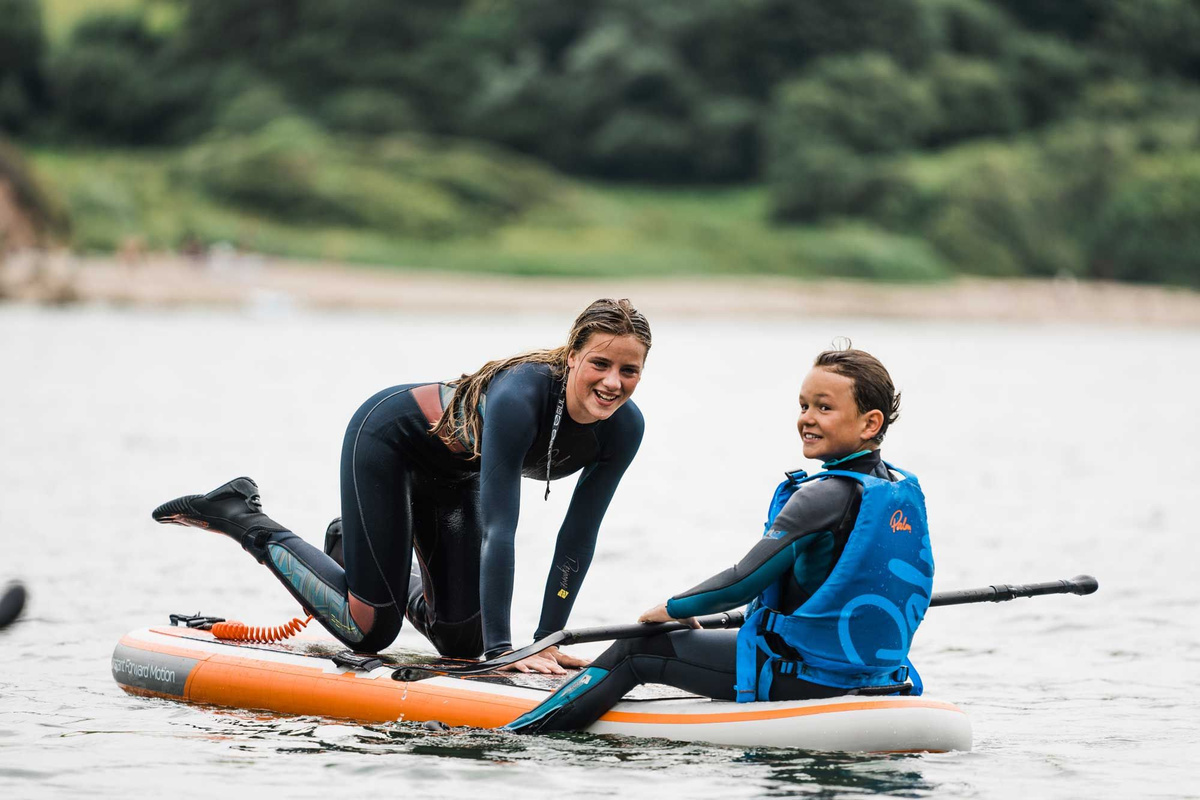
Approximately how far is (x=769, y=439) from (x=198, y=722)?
15.9 meters

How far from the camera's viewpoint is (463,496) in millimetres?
7367

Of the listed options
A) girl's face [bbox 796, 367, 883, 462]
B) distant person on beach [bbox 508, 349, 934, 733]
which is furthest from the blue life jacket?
girl's face [bbox 796, 367, 883, 462]

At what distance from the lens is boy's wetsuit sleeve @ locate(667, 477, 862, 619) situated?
231 inches

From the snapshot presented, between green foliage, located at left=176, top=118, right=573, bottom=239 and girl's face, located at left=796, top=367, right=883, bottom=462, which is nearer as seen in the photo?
girl's face, located at left=796, top=367, right=883, bottom=462

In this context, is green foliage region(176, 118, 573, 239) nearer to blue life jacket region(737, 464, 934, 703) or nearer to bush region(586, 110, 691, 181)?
bush region(586, 110, 691, 181)

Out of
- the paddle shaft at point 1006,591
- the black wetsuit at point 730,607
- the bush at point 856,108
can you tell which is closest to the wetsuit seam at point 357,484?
the black wetsuit at point 730,607

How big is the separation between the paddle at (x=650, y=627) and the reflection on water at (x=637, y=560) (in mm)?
269

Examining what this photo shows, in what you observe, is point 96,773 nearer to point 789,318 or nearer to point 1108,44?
point 789,318

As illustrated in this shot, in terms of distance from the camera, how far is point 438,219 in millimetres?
58500

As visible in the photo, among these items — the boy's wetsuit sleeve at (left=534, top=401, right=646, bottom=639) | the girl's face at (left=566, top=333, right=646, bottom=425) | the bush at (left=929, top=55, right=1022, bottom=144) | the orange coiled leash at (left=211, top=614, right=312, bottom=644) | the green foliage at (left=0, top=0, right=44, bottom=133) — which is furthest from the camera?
the bush at (left=929, top=55, right=1022, bottom=144)

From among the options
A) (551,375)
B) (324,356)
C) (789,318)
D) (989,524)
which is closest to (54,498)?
(989,524)

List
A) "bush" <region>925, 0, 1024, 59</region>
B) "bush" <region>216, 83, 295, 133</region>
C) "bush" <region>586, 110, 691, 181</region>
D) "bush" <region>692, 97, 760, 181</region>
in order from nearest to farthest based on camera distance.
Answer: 1. "bush" <region>586, 110, 691, 181</region>
2. "bush" <region>216, 83, 295, 133</region>
3. "bush" <region>692, 97, 760, 181</region>
4. "bush" <region>925, 0, 1024, 59</region>

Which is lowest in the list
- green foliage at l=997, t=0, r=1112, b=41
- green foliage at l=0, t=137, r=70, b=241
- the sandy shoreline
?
the sandy shoreline

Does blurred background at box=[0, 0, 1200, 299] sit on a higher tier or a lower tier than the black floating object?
higher
